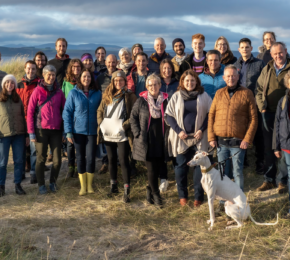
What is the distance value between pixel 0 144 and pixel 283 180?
210 inches

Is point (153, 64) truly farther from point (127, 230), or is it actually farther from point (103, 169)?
point (127, 230)

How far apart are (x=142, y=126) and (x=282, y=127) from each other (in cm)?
219

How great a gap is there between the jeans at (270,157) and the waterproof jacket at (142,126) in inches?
71.8

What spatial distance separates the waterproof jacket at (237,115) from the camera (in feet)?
17.4

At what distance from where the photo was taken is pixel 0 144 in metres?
6.57

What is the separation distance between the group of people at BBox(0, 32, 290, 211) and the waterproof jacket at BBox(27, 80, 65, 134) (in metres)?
0.02

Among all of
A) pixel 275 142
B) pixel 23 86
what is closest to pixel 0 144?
pixel 23 86

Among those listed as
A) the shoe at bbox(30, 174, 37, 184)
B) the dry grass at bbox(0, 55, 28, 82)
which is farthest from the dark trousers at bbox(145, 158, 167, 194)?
the dry grass at bbox(0, 55, 28, 82)

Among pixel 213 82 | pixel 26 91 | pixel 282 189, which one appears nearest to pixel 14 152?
pixel 26 91

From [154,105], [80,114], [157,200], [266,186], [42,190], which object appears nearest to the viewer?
[154,105]

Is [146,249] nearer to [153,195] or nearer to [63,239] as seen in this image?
[63,239]

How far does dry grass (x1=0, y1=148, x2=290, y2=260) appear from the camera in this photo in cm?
448

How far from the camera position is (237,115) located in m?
5.32

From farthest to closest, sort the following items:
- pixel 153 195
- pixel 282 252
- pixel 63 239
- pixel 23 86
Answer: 1. pixel 23 86
2. pixel 153 195
3. pixel 63 239
4. pixel 282 252
